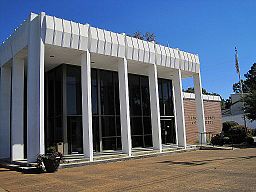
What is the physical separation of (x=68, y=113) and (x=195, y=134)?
1526 centimetres

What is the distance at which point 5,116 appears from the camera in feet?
67.0

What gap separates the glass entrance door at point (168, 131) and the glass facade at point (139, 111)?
1771 mm

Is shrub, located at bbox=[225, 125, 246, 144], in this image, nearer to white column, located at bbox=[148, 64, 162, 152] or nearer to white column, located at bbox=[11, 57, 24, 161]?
white column, located at bbox=[148, 64, 162, 152]

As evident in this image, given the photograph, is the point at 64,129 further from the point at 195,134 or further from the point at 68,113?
the point at 195,134

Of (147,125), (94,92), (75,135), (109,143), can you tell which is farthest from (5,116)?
(147,125)

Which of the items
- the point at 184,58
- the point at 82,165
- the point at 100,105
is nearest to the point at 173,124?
the point at 184,58

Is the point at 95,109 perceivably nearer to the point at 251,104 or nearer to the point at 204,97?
the point at 251,104

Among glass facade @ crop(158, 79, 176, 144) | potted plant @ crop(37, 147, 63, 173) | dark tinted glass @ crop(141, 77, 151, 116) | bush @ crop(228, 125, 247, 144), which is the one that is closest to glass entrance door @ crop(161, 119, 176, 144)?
glass facade @ crop(158, 79, 176, 144)

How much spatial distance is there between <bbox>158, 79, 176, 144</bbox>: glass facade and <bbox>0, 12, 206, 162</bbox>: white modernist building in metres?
0.76

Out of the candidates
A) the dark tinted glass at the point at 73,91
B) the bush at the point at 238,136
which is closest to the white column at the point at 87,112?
the dark tinted glass at the point at 73,91

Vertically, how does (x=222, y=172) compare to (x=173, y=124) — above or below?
below

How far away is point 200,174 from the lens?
10.8 m

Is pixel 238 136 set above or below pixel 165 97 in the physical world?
below

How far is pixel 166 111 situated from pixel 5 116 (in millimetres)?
13696
